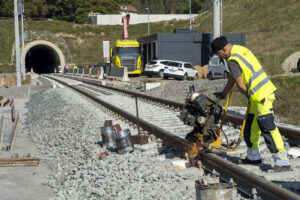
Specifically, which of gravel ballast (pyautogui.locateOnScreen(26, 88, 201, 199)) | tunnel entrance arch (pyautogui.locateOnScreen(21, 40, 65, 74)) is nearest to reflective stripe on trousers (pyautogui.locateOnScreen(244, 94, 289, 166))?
gravel ballast (pyautogui.locateOnScreen(26, 88, 201, 199))

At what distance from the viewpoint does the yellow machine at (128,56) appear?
4059cm

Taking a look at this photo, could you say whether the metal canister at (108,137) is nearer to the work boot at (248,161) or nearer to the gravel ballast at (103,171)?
the gravel ballast at (103,171)

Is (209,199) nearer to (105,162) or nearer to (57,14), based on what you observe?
(105,162)

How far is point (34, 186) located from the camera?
285 inches

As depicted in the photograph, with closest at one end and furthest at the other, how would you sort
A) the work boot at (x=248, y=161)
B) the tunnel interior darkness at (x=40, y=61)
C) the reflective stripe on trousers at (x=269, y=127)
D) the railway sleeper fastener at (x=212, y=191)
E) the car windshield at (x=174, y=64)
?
the railway sleeper fastener at (x=212, y=191) → the reflective stripe on trousers at (x=269, y=127) → the work boot at (x=248, y=161) → the car windshield at (x=174, y=64) → the tunnel interior darkness at (x=40, y=61)

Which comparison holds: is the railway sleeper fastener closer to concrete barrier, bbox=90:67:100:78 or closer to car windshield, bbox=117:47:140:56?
concrete barrier, bbox=90:67:100:78

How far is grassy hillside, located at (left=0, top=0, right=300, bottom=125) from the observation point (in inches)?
684

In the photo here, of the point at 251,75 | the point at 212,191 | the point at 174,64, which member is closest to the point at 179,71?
the point at 174,64

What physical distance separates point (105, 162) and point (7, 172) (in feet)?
7.64

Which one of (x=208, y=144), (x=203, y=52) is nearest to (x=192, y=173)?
(x=208, y=144)

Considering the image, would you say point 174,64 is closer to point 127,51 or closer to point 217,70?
point 217,70

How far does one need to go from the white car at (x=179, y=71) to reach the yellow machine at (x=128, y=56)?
25.5 ft

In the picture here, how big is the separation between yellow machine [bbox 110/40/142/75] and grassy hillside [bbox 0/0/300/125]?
11694 mm

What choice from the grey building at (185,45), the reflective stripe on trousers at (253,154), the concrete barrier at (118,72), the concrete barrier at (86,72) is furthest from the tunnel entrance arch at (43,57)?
the reflective stripe on trousers at (253,154)
